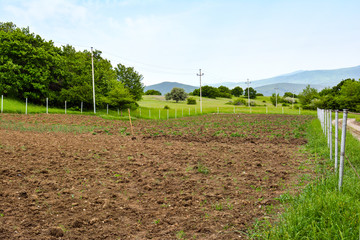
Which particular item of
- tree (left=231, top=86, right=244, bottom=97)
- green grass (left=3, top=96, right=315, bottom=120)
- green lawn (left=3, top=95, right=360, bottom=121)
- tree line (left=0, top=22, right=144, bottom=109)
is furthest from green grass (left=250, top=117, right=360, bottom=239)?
tree (left=231, top=86, right=244, bottom=97)

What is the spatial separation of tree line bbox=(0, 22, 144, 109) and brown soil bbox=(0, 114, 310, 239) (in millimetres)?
30696

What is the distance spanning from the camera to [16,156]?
9.75 m

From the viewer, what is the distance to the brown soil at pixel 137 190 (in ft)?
15.7

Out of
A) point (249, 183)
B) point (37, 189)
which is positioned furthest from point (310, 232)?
point (37, 189)

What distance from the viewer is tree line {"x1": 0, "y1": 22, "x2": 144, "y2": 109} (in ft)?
126

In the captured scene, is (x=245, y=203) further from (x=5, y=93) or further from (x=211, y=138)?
(x=5, y=93)

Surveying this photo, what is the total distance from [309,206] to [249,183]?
8.56ft

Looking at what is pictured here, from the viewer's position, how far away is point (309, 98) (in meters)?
94.4

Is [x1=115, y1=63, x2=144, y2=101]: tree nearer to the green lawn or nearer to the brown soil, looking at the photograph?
the green lawn

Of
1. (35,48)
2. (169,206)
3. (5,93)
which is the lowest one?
(169,206)

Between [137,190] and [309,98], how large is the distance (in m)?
98.9

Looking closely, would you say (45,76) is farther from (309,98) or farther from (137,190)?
(309,98)

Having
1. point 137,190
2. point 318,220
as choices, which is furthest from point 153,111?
point 318,220

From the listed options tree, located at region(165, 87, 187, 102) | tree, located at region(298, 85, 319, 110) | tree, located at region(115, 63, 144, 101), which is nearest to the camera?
tree, located at region(115, 63, 144, 101)
